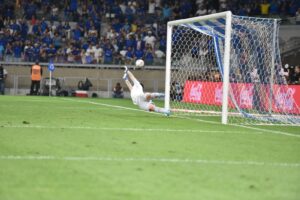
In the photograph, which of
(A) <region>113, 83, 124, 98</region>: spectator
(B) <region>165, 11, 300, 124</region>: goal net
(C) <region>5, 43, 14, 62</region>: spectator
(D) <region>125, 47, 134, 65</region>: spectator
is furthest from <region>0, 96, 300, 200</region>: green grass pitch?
(D) <region>125, 47, 134, 65</region>: spectator

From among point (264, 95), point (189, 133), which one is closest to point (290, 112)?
point (264, 95)

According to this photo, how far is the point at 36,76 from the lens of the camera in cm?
3180

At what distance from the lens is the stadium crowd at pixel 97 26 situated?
3434 cm

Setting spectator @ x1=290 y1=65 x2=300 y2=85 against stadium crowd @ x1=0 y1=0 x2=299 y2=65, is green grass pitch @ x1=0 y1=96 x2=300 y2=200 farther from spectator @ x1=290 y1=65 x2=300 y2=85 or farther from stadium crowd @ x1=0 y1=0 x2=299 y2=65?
stadium crowd @ x1=0 y1=0 x2=299 y2=65

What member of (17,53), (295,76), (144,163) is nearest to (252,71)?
(295,76)

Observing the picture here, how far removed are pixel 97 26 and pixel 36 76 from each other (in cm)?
622

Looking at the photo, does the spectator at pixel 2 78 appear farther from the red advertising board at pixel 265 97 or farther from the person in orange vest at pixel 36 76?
the red advertising board at pixel 265 97

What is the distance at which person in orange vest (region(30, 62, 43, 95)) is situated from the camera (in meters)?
31.5

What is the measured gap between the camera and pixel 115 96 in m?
33.8

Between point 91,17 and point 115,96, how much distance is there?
5655 mm

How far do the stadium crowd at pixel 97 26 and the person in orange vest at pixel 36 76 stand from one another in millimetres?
2237

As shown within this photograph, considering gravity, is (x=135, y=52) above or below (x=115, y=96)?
above

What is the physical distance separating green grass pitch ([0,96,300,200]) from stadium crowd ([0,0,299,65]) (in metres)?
22.1

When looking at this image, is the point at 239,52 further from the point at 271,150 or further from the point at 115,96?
the point at 115,96
